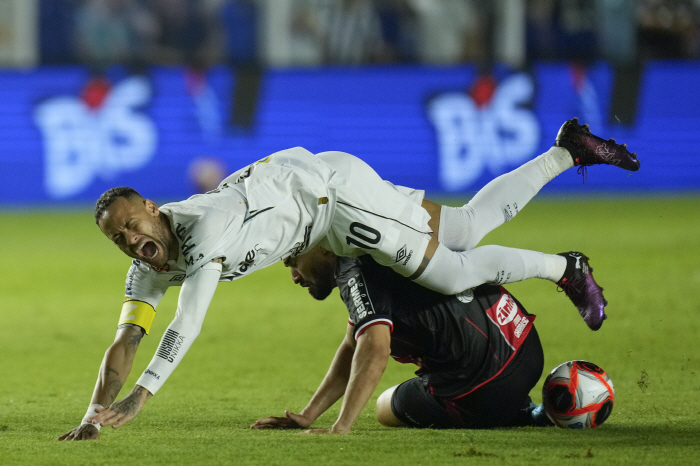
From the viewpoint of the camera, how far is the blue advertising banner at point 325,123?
1508 cm

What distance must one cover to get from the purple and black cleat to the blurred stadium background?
33.1 feet

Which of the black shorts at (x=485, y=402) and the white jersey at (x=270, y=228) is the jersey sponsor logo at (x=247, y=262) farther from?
the black shorts at (x=485, y=402)

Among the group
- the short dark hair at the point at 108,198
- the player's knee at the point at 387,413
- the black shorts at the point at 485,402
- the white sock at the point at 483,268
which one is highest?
the short dark hair at the point at 108,198

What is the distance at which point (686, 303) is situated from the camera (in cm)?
809

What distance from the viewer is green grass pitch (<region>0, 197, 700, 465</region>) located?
158 inches

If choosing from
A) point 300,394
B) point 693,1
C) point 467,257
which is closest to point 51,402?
point 300,394

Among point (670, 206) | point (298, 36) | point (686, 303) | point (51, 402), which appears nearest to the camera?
point (51, 402)

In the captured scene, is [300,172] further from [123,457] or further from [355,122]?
[355,122]

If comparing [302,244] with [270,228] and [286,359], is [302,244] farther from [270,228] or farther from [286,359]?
[286,359]

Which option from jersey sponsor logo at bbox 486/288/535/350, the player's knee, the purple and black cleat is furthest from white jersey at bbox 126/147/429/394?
the purple and black cleat

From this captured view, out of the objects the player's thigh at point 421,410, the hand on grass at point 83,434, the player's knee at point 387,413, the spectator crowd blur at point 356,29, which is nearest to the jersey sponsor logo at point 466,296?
the player's thigh at point 421,410

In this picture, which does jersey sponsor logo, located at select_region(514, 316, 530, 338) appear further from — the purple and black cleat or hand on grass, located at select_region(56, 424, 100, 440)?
hand on grass, located at select_region(56, 424, 100, 440)

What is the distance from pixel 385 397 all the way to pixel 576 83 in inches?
462

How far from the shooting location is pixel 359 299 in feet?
14.5
